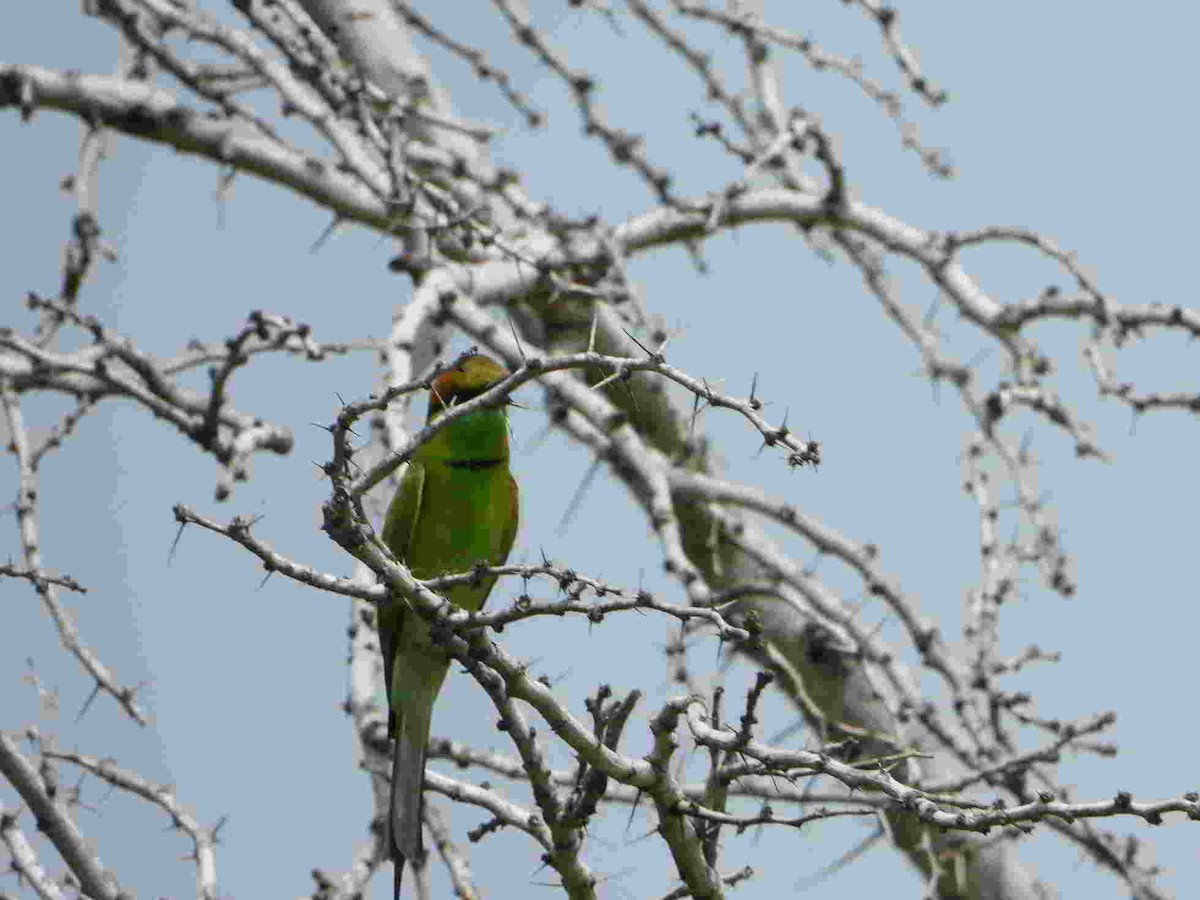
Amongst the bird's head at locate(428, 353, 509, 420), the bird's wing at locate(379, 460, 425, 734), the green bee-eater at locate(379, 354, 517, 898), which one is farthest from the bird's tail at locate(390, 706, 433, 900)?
the bird's head at locate(428, 353, 509, 420)

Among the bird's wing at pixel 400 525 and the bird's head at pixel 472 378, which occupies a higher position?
the bird's head at pixel 472 378

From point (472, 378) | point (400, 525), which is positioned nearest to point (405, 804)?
point (400, 525)

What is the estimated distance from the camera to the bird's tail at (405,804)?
12.4ft

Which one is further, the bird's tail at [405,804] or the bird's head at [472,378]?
the bird's head at [472,378]

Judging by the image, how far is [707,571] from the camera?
19.4 ft

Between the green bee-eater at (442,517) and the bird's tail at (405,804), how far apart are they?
4cm

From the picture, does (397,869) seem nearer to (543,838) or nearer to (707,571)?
(543,838)

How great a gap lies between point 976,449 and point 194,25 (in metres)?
3.07

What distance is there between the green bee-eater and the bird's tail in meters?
0.04

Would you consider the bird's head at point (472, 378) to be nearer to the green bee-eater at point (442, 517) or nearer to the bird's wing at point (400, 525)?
the green bee-eater at point (442, 517)

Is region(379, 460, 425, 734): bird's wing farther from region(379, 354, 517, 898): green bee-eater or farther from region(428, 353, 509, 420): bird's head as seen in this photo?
region(428, 353, 509, 420): bird's head

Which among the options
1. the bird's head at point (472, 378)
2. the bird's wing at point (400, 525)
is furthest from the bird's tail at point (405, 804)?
the bird's head at point (472, 378)

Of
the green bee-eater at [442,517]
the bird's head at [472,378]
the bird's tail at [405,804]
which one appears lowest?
the bird's tail at [405,804]

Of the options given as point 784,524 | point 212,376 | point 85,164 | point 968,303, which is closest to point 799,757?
point 212,376
